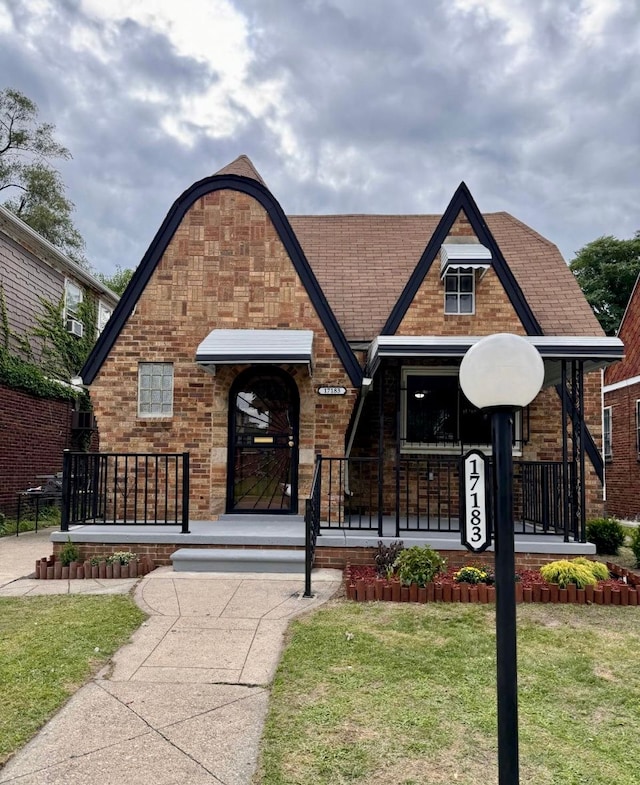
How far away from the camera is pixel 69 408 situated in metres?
15.1

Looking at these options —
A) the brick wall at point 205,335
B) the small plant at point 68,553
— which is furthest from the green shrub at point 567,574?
the small plant at point 68,553

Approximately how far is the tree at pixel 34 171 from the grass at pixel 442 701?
84.5ft

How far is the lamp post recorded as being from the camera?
7.18ft

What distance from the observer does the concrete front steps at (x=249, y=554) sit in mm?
6844

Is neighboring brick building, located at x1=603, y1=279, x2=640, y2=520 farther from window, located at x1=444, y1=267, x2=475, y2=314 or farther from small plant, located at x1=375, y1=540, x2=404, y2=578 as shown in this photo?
small plant, located at x1=375, y1=540, x2=404, y2=578

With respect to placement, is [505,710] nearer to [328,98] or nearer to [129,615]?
[129,615]

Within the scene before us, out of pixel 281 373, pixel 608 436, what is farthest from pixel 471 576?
pixel 608 436

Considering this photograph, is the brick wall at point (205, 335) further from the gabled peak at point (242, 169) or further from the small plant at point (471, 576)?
the small plant at point (471, 576)

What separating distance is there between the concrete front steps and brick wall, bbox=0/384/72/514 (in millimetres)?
7265

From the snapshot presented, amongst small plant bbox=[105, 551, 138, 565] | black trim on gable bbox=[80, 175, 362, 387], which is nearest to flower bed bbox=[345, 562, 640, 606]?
small plant bbox=[105, 551, 138, 565]

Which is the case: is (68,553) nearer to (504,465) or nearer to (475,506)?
(475,506)

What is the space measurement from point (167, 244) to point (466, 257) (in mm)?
4813

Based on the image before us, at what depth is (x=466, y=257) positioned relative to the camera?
8867 millimetres

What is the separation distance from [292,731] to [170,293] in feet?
23.4
